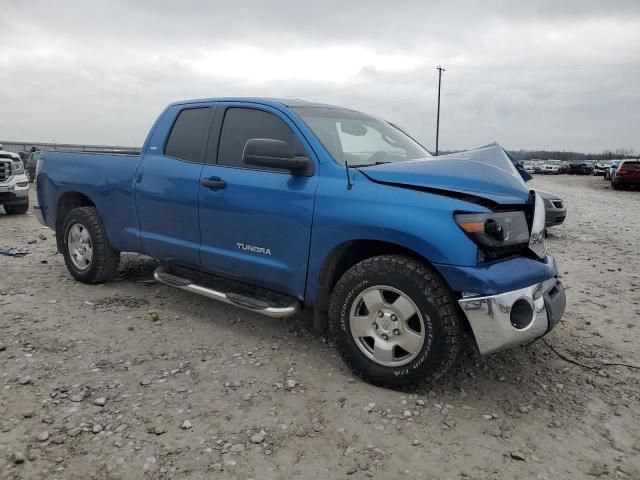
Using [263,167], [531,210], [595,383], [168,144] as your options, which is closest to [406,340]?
[531,210]

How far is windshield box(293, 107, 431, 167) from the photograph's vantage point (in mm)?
3672

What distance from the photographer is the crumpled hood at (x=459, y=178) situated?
9.97 ft

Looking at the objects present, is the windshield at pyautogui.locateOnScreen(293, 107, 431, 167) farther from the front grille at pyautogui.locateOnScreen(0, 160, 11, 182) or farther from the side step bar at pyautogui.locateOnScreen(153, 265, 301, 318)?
the front grille at pyautogui.locateOnScreen(0, 160, 11, 182)

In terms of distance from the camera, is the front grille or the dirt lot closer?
the dirt lot

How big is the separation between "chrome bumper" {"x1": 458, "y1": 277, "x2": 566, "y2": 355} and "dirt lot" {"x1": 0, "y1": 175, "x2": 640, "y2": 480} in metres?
0.46

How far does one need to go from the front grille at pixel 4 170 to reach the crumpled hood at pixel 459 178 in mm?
10094

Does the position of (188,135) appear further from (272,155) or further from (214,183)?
(272,155)

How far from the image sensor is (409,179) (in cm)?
313

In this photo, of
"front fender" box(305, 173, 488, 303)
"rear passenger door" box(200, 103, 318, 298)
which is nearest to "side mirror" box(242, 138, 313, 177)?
"rear passenger door" box(200, 103, 318, 298)

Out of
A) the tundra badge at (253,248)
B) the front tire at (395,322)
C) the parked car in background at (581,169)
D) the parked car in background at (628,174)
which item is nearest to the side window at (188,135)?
the tundra badge at (253,248)

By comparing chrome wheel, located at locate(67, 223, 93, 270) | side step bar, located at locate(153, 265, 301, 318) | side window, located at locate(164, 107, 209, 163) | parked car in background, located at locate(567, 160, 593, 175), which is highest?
parked car in background, located at locate(567, 160, 593, 175)

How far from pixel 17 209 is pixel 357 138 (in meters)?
10.1

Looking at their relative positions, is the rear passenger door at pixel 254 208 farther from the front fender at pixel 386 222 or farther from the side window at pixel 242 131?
the front fender at pixel 386 222

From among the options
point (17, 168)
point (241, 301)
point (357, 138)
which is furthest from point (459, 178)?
point (17, 168)
